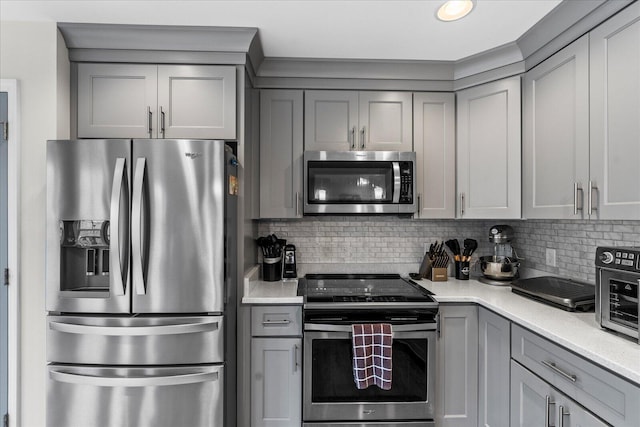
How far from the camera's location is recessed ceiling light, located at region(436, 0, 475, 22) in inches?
68.6

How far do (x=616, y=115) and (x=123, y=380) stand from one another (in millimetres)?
2628

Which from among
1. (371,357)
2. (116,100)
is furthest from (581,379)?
(116,100)

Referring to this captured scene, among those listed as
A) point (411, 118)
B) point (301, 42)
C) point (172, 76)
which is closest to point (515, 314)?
point (411, 118)

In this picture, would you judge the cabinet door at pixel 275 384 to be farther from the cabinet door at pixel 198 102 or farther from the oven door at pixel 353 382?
the cabinet door at pixel 198 102

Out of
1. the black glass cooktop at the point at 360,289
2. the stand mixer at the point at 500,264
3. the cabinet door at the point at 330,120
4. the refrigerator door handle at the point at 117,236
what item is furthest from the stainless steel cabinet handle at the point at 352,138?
the refrigerator door handle at the point at 117,236

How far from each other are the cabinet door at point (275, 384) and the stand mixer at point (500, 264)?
1428 mm

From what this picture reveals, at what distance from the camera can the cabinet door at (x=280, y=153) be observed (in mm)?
2436

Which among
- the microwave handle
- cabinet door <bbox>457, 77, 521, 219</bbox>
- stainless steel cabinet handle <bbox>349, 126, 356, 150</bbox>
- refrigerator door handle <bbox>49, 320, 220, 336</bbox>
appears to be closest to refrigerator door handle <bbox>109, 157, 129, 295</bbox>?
refrigerator door handle <bbox>49, 320, 220, 336</bbox>

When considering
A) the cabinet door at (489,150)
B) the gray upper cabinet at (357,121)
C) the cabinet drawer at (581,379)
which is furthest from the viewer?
the gray upper cabinet at (357,121)

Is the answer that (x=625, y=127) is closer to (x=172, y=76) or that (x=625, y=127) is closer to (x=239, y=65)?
(x=239, y=65)

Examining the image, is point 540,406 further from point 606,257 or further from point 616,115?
point 616,115

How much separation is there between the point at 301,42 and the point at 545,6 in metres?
1.33

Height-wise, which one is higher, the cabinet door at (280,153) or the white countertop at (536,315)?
the cabinet door at (280,153)

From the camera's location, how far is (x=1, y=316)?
192cm
